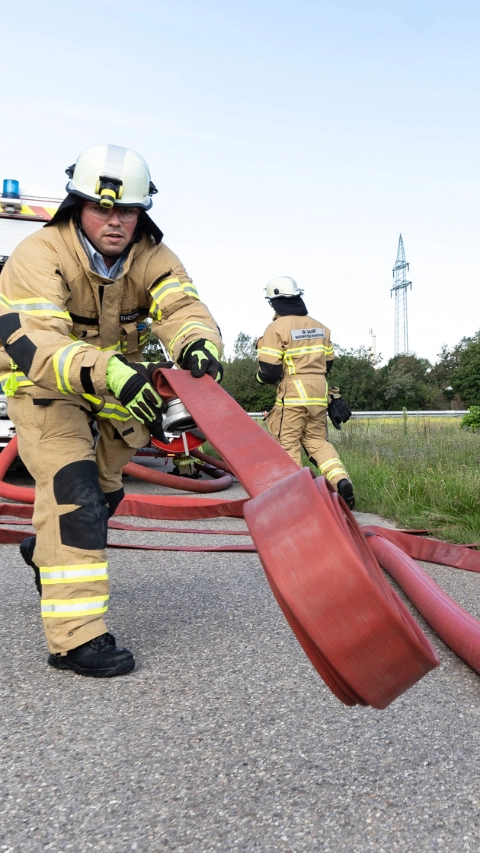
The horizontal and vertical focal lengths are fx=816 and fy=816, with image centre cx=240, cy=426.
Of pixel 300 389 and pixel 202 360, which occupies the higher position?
pixel 202 360

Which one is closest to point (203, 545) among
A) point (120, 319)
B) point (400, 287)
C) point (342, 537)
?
point (120, 319)

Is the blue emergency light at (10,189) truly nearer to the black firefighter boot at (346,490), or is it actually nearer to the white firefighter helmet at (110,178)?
the black firefighter boot at (346,490)

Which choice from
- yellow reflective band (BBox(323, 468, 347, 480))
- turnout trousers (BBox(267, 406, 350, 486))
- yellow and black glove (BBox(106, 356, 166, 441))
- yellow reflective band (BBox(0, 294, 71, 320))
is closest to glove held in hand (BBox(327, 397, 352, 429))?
turnout trousers (BBox(267, 406, 350, 486))

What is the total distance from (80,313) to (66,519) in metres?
0.86

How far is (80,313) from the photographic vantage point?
330 centimetres

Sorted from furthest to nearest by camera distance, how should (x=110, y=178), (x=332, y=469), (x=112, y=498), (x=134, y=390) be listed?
(x=332, y=469) < (x=112, y=498) < (x=110, y=178) < (x=134, y=390)

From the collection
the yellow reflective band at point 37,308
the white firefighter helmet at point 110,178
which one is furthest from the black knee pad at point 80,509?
the white firefighter helmet at point 110,178

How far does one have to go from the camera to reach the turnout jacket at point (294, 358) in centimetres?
748

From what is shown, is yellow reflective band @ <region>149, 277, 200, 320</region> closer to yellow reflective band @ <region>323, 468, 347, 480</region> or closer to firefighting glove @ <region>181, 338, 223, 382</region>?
firefighting glove @ <region>181, 338, 223, 382</region>

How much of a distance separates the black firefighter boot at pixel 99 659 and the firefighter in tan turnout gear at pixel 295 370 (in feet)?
15.2

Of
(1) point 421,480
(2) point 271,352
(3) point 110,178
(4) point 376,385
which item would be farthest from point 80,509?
(4) point 376,385

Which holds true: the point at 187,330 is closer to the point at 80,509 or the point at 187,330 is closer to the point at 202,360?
the point at 202,360

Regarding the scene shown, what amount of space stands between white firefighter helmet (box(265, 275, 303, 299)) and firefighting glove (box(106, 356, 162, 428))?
5043mm

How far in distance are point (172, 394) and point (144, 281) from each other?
2.68 feet
